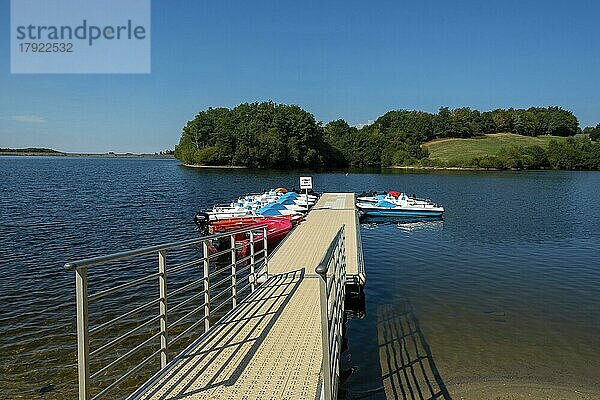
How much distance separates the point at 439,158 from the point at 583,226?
246 ft

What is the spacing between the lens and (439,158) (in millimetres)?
96062

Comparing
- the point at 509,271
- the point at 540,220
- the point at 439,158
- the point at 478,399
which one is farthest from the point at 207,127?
the point at 478,399

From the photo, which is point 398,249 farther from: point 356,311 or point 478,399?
point 478,399

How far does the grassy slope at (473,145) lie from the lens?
94.4 meters

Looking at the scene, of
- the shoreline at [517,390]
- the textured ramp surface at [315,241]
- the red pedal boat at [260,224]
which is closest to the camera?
the shoreline at [517,390]

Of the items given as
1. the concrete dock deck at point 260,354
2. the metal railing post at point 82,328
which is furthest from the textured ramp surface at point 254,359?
the metal railing post at point 82,328

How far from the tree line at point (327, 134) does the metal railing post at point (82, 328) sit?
270ft

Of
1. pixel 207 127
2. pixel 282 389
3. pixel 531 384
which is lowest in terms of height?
pixel 531 384

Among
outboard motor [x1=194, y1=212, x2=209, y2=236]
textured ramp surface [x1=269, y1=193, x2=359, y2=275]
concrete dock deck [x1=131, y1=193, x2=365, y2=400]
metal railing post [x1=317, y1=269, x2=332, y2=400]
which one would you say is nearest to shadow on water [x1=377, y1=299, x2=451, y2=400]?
textured ramp surface [x1=269, y1=193, x2=359, y2=275]

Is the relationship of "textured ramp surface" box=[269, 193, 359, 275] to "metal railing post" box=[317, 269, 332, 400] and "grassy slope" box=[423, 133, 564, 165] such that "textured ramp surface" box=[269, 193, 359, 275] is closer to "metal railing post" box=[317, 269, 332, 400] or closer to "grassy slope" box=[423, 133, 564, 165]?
"metal railing post" box=[317, 269, 332, 400]

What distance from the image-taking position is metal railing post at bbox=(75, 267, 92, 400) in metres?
3.40

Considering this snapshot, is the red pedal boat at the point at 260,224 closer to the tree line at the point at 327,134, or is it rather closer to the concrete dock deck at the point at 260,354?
the concrete dock deck at the point at 260,354

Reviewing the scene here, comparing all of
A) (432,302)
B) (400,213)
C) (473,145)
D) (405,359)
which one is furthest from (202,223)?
(473,145)

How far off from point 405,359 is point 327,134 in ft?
376
